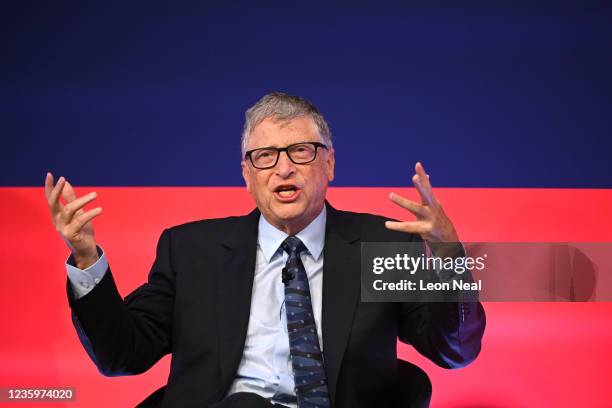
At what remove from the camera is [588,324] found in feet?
9.33

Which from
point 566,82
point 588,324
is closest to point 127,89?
point 566,82

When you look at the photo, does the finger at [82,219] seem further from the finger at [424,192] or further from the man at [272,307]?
the finger at [424,192]

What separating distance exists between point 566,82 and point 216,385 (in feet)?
7.01

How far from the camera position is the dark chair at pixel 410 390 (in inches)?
75.7

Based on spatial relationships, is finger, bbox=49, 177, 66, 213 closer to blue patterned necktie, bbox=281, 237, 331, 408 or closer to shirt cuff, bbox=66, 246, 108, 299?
shirt cuff, bbox=66, 246, 108, 299

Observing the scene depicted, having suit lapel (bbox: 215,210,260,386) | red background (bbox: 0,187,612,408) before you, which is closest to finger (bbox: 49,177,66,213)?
suit lapel (bbox: 215,210,260,386)

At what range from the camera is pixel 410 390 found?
2.03 meters

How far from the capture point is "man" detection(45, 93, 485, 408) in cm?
194

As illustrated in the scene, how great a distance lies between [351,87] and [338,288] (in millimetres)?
1438

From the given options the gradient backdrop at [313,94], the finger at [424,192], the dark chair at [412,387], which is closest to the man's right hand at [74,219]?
the finger at [424,192]

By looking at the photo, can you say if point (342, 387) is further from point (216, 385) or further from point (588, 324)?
point (588, 324)

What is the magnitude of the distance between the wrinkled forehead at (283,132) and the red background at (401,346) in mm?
982

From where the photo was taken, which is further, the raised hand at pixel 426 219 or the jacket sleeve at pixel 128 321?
the jacket sleeve at pixel 128 321

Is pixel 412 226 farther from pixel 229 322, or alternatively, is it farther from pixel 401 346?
pixel 401 346
